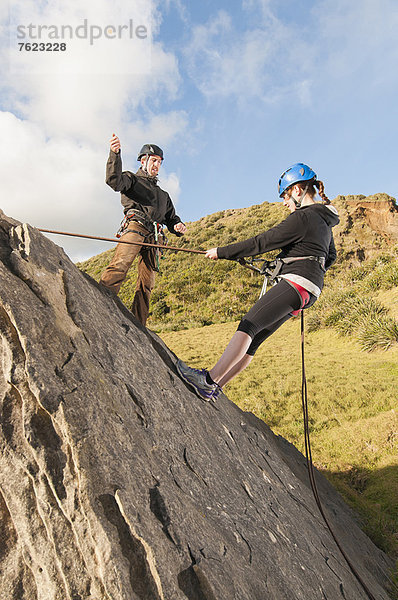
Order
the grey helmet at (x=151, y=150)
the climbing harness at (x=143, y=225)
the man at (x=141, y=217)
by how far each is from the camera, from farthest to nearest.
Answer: the grey helmet at (x=151, y=150) → the climbing harness at (x=143, y=225) → the man at (x=141, y=217)

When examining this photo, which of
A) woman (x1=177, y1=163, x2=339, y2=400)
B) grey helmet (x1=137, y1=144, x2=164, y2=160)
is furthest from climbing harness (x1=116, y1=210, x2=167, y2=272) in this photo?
woman (x1=177, y1=163, x2=339, y2=400)

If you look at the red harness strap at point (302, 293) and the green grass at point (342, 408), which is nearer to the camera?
the red harness strap at point (302, 293)

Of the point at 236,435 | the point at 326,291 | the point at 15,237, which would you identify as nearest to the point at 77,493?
the point at 15,237

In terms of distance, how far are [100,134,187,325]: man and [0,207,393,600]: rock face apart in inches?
46.8

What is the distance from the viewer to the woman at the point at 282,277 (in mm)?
3910

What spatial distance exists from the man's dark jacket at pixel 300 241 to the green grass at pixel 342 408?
438 cm

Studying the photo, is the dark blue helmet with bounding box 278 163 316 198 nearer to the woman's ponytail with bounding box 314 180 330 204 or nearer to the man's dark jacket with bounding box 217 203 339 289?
the woman's ponytail with bounding box 314 180 330 204

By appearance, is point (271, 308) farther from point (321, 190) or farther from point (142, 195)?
point (142, 195)

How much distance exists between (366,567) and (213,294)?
25.0 meters

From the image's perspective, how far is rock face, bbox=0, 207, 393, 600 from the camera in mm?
1963

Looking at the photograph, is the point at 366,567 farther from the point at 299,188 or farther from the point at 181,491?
the point at 299,188

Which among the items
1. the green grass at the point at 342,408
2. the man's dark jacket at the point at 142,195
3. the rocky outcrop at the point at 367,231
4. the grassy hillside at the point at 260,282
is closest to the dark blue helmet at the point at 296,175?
the man's dark jacket at the point at 142,195

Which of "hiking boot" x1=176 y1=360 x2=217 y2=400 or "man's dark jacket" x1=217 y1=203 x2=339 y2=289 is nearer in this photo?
"man's dark jacket" x1=217 y1=203 x2=339 y2=289

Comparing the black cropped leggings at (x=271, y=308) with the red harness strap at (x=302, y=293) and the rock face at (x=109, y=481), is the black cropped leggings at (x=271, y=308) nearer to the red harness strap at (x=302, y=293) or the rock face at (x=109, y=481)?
the red harness strap at (x=302, y=293)
